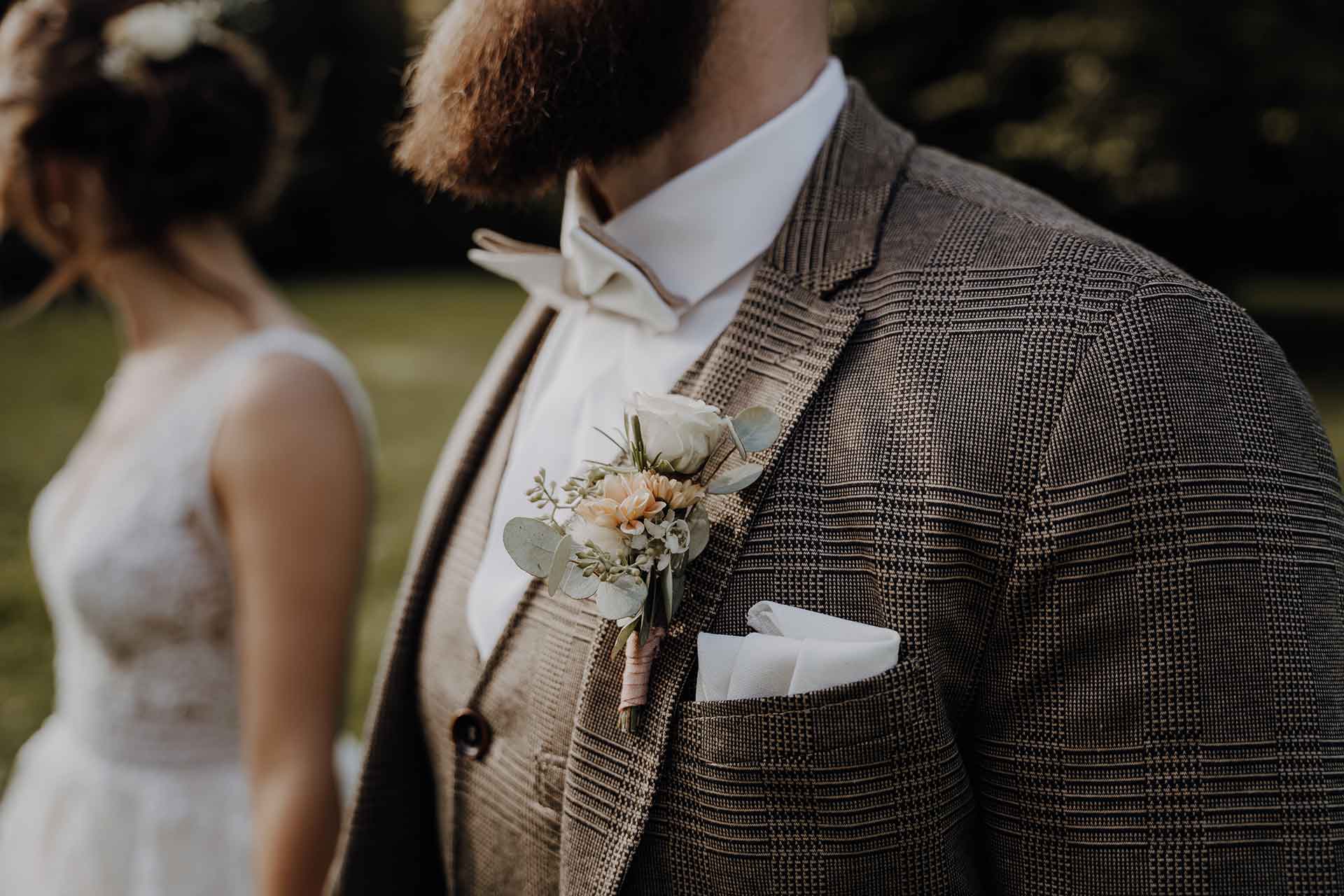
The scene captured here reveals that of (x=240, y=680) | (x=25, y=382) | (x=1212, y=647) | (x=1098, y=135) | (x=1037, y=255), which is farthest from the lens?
(x=25, y=382)

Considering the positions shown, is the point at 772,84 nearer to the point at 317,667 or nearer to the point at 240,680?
the point at 317,667

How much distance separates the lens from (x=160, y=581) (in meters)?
2.30

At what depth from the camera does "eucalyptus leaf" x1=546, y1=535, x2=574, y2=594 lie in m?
1.09

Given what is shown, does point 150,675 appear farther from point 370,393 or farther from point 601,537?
point 370,393

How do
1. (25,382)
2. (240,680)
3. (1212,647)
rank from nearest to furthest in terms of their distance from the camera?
(1212,647) < (240,680) < (25,382)

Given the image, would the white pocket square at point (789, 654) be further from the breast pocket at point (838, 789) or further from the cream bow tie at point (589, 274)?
the cream bow tie at point (589, 274)

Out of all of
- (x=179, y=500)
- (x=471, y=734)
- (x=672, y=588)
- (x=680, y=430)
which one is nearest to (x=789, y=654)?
(x=672, y=588)

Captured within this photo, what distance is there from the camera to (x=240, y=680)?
8.00ft

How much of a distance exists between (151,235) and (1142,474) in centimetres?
228

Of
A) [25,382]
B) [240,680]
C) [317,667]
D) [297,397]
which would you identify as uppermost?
[297,397]

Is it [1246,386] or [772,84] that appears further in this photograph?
[772,84]

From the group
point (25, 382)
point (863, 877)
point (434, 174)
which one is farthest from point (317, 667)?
point (25, 382)

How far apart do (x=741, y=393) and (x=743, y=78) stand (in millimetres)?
391

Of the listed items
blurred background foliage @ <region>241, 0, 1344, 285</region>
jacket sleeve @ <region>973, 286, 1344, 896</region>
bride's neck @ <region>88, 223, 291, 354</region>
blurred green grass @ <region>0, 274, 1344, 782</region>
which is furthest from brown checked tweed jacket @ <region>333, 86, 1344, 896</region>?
blurred background foliage @ <region>241, 0, 1344, 285</region>
